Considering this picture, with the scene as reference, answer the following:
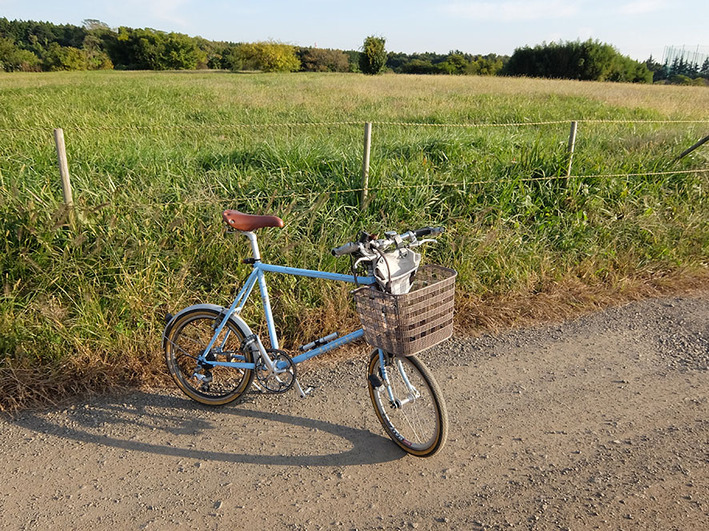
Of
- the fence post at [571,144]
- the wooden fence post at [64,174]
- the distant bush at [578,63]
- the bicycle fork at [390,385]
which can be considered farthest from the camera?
the distant bush at [578,63]

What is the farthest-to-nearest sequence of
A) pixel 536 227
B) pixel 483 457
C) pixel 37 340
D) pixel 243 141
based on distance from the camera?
pixel 243 141
pixel 536 227
pixel 37 340
pixel 483 457

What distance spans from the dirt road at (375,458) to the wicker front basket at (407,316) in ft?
2.36

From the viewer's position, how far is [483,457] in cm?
295

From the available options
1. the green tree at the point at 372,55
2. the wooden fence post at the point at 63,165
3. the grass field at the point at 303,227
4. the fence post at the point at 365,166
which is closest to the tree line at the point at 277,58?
the green tree at the point at 372,55

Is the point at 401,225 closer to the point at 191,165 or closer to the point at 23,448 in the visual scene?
the point at 191,165

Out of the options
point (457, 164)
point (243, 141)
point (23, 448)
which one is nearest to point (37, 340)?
point (23, 448)

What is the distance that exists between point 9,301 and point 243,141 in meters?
5.02

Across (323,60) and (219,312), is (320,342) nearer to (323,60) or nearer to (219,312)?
(219,312)

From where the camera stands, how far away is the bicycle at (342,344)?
2.63 meters

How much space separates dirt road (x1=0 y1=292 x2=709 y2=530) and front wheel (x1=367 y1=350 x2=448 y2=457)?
99 millimetres

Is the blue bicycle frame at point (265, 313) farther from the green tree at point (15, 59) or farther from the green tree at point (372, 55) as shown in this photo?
the green tree at point (15, 59)

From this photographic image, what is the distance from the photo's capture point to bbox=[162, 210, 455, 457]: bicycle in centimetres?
263

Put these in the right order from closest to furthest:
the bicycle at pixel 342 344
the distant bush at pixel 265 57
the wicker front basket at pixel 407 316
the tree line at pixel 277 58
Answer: the wicker front basket at pixel 407 316, the bicycle at pixel 342 344, the tree line at pixel 277 58, the distant bush at pixel 265 57

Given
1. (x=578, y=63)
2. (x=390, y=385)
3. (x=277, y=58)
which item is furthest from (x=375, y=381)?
(x=277, y=58)
